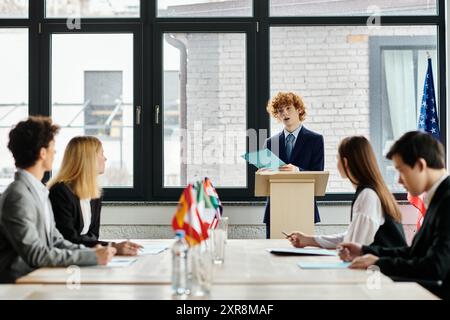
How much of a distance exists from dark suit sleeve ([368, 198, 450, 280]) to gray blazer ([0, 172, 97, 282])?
1108 mm

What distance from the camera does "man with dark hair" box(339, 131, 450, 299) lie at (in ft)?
8.00

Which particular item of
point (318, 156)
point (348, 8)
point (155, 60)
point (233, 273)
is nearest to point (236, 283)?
point (233, 273)

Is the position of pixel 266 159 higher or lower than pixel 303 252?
higher

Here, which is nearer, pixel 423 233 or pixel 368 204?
pixel 423 233

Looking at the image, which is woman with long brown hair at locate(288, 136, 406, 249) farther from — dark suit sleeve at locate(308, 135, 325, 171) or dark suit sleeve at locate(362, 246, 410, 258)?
dark suit sleeve at locate(308, 135, 325, 171)

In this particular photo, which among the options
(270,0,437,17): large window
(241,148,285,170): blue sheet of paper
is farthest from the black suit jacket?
(270,0,437,17): large window

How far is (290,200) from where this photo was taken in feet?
14.7

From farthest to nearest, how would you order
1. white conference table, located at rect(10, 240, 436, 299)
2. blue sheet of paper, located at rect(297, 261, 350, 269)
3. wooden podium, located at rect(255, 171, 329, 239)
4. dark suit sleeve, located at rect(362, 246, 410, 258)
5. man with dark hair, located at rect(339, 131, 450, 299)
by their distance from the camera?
wooden podium, located at rect(255, 171, 329, 239) < dark suit sleeve, located at rect(362, 246, 410, 258) < blue sheet of paper, located at rect(297, 261, 350, 269) < man with dark hair, located at rect(339, 131, 450, 299) < white conference table, located at rect(10, 240, 436, 299)

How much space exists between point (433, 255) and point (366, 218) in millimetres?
499

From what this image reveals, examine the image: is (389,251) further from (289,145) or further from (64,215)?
(289,145)

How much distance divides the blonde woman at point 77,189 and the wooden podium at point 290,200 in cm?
125

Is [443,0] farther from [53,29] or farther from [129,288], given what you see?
[129,288]

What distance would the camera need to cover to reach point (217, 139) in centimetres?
598
